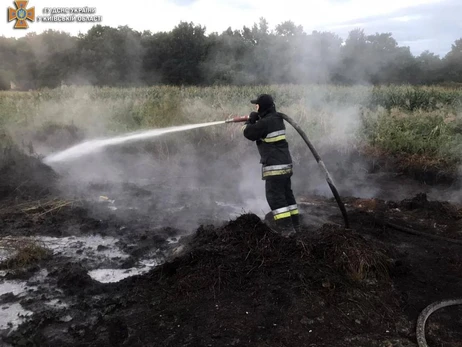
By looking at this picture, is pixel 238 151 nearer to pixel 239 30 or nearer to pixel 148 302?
pixel 239 30

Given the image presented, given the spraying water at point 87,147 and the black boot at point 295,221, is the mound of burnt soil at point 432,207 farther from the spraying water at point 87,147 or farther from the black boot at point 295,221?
the spraying water at point 87,147

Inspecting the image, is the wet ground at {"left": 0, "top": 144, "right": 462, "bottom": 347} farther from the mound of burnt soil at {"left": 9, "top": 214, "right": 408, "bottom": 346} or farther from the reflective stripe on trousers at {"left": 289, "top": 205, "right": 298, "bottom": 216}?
the reflective stripe on trousers at {"left": 289, "top": 205, "right": 298, "bottom": 216}

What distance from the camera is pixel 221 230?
468 centimetres

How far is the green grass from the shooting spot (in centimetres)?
926

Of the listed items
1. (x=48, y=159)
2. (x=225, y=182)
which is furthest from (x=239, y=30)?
(x=48, y=159)

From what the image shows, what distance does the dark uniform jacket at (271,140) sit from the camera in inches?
203

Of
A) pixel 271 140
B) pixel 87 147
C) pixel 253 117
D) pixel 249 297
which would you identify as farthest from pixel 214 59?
pixel 249 297

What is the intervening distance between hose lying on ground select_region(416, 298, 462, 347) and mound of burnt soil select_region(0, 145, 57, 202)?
6357mm

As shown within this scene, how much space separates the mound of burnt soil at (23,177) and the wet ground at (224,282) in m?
1.25

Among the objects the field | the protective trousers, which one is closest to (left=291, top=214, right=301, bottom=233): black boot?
the protective trousers

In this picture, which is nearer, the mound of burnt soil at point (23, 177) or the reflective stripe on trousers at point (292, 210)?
the reflective stripe on trousers at point (292, 210)

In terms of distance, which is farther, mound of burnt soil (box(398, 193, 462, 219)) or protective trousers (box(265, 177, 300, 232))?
mound of burnt soil (box(398, 193, 462, 219))

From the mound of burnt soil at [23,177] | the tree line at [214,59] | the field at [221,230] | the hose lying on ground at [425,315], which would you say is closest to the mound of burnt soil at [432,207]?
the field at [221,230]

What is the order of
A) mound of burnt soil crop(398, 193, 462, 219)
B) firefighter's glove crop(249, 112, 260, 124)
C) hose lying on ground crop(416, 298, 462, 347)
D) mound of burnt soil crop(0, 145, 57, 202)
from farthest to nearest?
mound of burnt soil crop(0, 145, 57, 202)
mound of burnt soil crop(398, 193, 462, 219)
firefighter's glove crop(249, 112, 260, 124)
hose lying on ground crop(416, 298, 462, 347)
